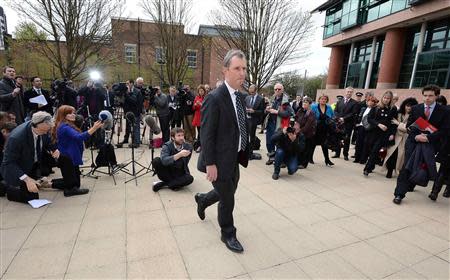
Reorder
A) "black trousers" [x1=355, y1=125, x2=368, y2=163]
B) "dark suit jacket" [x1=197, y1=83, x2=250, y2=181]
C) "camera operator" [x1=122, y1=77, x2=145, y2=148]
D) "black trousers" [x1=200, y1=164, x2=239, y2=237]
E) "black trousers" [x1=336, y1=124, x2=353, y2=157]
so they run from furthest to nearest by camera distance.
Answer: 1. "camera operator" [x1=122, y1=77, x2=145, y2=148]
2. "black trousers" [x1=336, y1=124, x2=353, y2=157]
3. "black trousers" [x1=355, y1=125, x2=368, y2=163]
4. "black trousers" [x1=200, y1=164, x2=239, y2=237]
5. "dark suit jacket" [x1=197, y1=83, x2=250, y2=181]

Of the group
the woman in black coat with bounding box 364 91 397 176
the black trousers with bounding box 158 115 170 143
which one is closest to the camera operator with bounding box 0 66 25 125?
the black trousers with bounding box 158 115 170 143

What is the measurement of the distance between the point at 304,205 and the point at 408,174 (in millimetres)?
1783

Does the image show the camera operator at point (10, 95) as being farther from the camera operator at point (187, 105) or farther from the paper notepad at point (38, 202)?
the camera operator at point (187, 105)

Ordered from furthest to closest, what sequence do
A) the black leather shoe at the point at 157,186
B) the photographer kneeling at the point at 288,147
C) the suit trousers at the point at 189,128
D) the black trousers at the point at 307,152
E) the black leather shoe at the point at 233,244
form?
the suit trousers at the point at 189,128 < the black trousers at the point at 307,152 < the photographer kneeling at the point at 288,147 < the black leather shoe at the point at 157,186 < the black leather shoe at the point at 233,244

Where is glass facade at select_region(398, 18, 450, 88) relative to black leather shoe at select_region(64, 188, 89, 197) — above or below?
above

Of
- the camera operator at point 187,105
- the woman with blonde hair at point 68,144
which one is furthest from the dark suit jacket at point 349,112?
the woman with blonde hair at point 68,144

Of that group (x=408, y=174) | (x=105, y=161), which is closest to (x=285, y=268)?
(x=408, y=174)

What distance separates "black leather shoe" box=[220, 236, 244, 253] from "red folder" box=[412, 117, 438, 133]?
3.43 metres

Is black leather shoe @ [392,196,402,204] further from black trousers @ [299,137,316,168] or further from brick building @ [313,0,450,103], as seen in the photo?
brick building @ [313,0,450,103]

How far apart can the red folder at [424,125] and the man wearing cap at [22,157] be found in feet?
18.2

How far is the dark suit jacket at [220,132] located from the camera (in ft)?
7.72

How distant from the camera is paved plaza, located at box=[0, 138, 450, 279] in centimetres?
237

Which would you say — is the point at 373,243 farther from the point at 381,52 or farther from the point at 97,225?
the point at 381,52

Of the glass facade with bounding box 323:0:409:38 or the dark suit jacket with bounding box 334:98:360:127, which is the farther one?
the glass facade with bounding box 323:0:409:38
